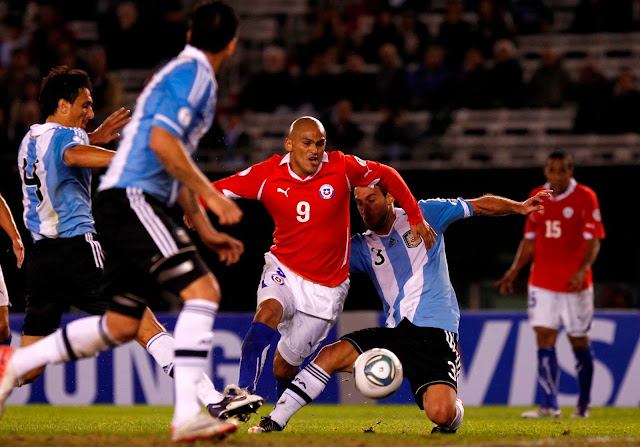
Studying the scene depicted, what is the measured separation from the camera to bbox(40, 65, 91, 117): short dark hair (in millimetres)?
6891

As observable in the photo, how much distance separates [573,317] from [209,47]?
652 cm

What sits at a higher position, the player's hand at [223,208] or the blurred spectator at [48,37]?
the blurred spectator at [48,37]

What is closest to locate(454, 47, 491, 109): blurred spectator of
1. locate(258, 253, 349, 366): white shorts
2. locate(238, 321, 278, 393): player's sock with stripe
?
locate(258, 253, 349, 366): white shorts

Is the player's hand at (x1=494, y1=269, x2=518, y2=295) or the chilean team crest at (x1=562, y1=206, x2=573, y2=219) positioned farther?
the chilean team crest at (x1=562, y1=206, x2=573, y2=219)

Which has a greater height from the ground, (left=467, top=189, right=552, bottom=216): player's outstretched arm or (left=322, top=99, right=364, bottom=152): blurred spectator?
(left=322, top=99, right=364, bottom=152): blurred spectator

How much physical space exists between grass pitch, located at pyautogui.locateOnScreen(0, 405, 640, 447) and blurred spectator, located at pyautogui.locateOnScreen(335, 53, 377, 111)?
191 inches

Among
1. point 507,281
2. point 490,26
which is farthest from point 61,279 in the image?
point 490,26

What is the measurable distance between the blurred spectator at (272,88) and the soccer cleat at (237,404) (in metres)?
8.97

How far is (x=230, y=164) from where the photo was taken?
13539mm

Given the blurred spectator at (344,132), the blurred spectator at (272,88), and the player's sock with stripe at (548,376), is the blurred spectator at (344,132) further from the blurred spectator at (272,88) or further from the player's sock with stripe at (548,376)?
the player's sock with stripe at (548,376)

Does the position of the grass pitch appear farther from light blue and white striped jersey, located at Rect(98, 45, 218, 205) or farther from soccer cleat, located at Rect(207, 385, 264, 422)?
light blue and white striped jersey, located at Rect(98, 45, 218, 205)

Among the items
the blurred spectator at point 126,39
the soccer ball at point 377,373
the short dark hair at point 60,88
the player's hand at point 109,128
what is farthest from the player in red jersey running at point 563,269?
the blurred spectator at point 126,39

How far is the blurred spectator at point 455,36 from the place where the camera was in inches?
572

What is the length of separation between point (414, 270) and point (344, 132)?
6388 millimetres
